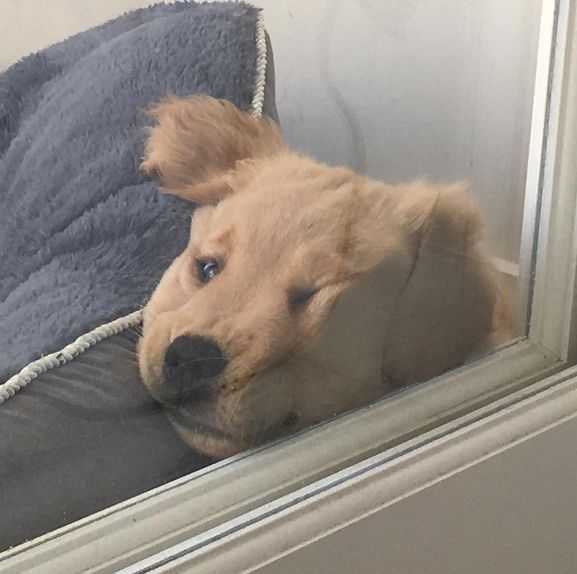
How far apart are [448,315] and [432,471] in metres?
0.12

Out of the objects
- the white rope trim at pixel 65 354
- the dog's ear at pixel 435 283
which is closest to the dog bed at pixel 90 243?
the white rope trim at pixel 65 354

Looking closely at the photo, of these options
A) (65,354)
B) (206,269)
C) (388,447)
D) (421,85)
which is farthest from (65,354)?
(421,85)

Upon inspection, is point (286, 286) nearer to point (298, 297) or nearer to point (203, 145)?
point (298, 297)

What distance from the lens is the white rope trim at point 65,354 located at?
563mm

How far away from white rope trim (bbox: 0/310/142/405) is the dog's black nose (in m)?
0.04

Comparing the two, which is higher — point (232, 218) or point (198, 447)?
point (232, 218)

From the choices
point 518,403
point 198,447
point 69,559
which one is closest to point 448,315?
point 518,403

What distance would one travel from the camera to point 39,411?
556 mm

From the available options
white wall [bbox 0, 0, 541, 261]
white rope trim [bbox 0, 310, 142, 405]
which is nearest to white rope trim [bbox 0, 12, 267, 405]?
white rope trim [bbox 0, 310, 142, 405]

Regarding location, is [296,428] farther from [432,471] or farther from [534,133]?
[534,133]

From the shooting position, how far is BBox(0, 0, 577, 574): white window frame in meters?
0.52

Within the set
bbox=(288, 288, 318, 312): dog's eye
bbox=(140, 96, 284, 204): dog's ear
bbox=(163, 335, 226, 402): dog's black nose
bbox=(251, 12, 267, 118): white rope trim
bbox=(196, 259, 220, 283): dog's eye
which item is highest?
bbox=(251, 12, 267, 118): white rope trim

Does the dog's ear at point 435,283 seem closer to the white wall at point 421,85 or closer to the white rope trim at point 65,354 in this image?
the white wall at point 421,85

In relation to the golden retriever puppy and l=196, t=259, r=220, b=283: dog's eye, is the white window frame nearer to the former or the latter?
the golden retriever puppy
